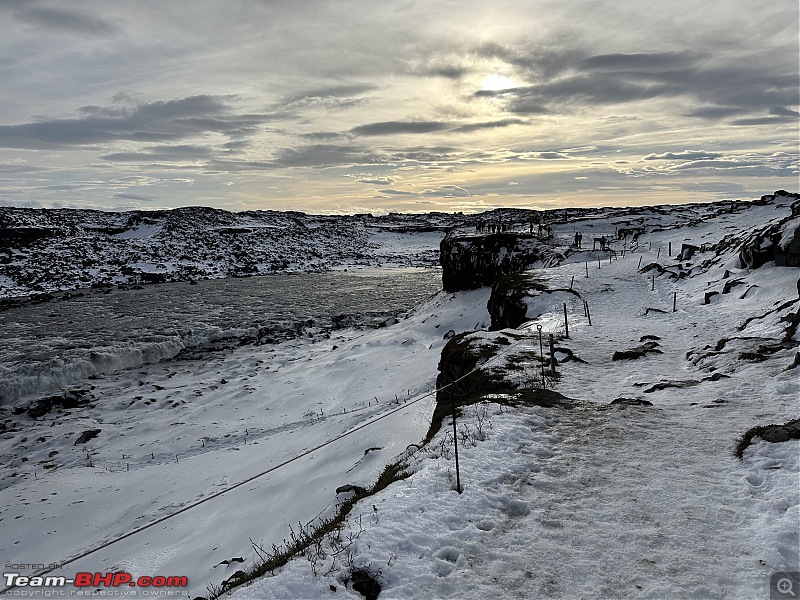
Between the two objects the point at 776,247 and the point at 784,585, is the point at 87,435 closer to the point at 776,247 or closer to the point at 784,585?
the point at 784,585

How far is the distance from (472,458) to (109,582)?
790 centimetres

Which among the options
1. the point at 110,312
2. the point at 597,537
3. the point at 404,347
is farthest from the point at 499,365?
the point at 110,312

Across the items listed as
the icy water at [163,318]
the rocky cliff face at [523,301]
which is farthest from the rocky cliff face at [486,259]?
the rocky cliff face at [523,301]

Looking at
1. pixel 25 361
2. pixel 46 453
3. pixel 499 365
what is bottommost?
pixel 46 453

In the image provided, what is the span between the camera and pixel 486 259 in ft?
131

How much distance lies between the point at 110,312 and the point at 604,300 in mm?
35365

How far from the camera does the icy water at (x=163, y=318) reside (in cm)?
2611

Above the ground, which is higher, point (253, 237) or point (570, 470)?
point (253, 237)

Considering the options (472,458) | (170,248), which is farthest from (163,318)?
(170,248)

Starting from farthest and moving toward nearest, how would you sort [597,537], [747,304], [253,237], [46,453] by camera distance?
1. [253,237]
2. [747,304]
3. [46,453]
4. [597,537]

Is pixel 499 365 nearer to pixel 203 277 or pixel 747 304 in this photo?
pixel 747 304

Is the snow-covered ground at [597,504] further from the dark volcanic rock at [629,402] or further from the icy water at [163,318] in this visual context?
the icy water at [163,318]

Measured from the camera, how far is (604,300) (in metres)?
24.6

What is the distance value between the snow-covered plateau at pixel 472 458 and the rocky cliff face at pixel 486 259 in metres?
9.97
